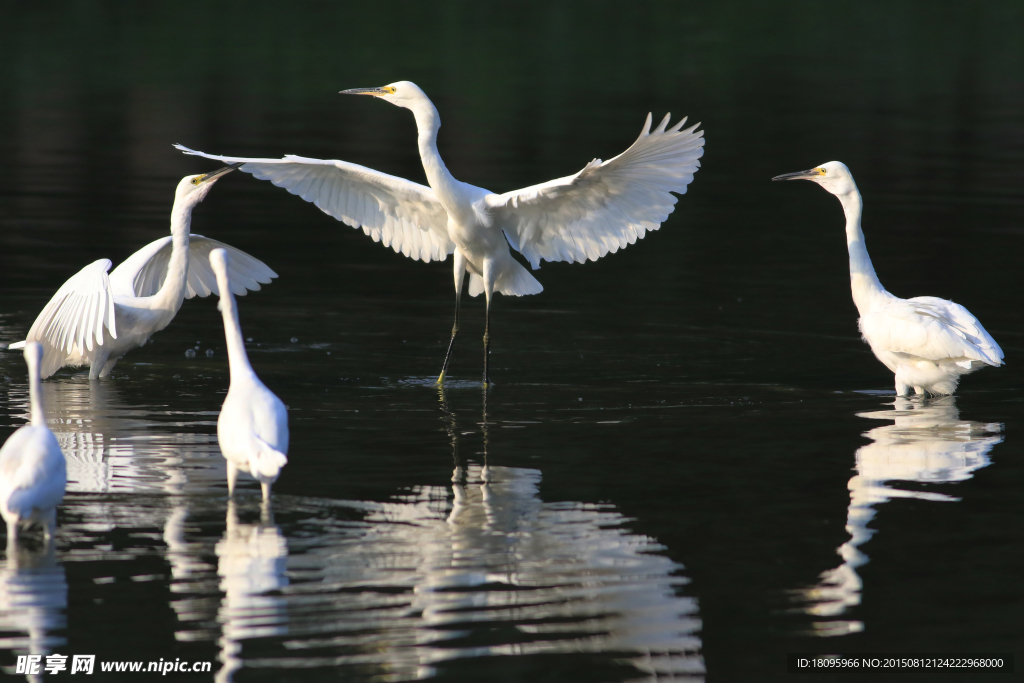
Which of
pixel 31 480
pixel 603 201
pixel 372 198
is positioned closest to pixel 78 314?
pixel 372 198

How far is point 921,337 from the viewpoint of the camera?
34.2ft

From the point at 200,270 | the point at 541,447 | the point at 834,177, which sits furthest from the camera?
the point at 200,270

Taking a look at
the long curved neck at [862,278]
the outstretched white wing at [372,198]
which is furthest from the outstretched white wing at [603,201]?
the long curved neck at [862,278]

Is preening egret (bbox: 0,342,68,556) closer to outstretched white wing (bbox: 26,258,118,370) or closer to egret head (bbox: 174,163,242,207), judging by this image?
outstretched white wing (bbox: 26,258,118,370)

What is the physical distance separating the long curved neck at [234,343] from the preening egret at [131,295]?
7.03 ft

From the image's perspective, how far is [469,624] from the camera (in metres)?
5.85

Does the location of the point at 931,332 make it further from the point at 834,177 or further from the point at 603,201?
the point at 603,201

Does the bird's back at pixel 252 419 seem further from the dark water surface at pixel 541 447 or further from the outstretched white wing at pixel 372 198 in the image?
the outstretched white wing at pixel 372 198

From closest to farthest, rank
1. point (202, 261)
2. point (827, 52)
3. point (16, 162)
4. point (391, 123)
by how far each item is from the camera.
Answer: point (202, 261) < point (16, 162) < point (391, 123) < point (827, 52)

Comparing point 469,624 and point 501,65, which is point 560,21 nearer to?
point 501,65

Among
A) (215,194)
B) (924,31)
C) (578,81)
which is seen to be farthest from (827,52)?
(215,194)

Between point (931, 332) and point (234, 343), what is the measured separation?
18.7ft

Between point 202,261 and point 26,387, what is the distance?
255 centimetres

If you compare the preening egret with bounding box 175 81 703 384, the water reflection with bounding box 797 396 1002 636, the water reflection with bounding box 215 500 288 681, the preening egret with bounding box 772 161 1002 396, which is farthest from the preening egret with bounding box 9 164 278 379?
the preening egret with bounding box 772 161 1002 396
